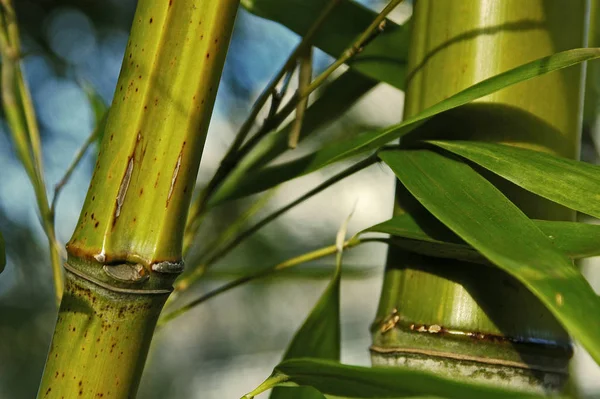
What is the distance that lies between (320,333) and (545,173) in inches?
5.5

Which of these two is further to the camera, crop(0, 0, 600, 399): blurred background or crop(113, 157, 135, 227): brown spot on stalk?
crop(0, 0, 600, 399): blurred background

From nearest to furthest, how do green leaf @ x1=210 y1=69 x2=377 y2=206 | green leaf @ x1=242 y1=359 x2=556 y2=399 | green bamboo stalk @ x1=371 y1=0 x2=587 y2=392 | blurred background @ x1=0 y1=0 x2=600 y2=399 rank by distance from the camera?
green leaf @ x1=242 y1=359 x2=556 y2=399
green bamboo stalk @ x1=371 y1=0 x2=587 y2=392
green leaf @ x1=210 y1=69 x2=377 y2=206
blurred background @ x1=0 y1=0 x2=600 y2=399

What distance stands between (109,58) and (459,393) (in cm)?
106

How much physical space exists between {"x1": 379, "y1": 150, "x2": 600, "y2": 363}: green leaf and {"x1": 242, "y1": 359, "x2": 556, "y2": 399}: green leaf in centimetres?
3

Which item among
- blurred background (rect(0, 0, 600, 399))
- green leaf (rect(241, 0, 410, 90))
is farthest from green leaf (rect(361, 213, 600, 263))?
blurred background (rect(0, 0, 600, 399))

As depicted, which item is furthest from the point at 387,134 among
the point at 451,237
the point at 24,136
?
the point at 24,136

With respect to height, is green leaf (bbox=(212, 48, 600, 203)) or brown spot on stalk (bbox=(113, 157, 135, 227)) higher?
green leaf (bbox=(212, 48, 600, 203))

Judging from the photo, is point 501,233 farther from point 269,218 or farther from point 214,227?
point 214,227

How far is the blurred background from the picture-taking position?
1.04 m

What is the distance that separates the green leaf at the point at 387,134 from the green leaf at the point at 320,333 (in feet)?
0.12

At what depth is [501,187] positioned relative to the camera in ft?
0.92

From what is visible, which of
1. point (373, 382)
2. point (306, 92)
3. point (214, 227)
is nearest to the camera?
point (373, 382)

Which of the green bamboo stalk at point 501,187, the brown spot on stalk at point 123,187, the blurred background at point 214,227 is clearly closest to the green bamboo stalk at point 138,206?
the brown spot on stalk at point 123,187

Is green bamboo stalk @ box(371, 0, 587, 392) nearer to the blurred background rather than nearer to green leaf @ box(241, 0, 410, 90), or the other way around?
green leaf @ box(241, 0, 410, 90)
